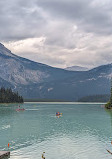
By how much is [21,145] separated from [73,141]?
42.4 feet

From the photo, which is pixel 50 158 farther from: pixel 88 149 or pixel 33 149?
pixel 88 149

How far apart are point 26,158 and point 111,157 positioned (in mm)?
15384

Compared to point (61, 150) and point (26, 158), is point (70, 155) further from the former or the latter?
point (26, 158)

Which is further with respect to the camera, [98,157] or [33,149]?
[33,149]

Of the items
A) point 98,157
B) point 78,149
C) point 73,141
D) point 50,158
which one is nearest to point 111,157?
point 98,157

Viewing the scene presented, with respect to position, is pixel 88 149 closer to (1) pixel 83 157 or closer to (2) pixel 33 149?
(1) pixel 83 157

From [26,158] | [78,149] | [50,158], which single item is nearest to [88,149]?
[78,149]

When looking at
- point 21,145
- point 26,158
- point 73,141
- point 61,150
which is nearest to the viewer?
point 26,158

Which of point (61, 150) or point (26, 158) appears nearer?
point (26, 158)

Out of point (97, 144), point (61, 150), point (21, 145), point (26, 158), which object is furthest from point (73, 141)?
point (26, 158)

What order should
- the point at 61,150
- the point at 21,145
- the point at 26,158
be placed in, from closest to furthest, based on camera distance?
the point at 26,158, the point at 61,150, the point at 21,145

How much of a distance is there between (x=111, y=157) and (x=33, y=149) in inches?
627

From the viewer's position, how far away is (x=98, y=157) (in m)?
40.9

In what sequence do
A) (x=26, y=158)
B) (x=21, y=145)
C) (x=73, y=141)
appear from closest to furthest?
(x=26, y=158), (x=21, y=145), (x=73, y=141)
